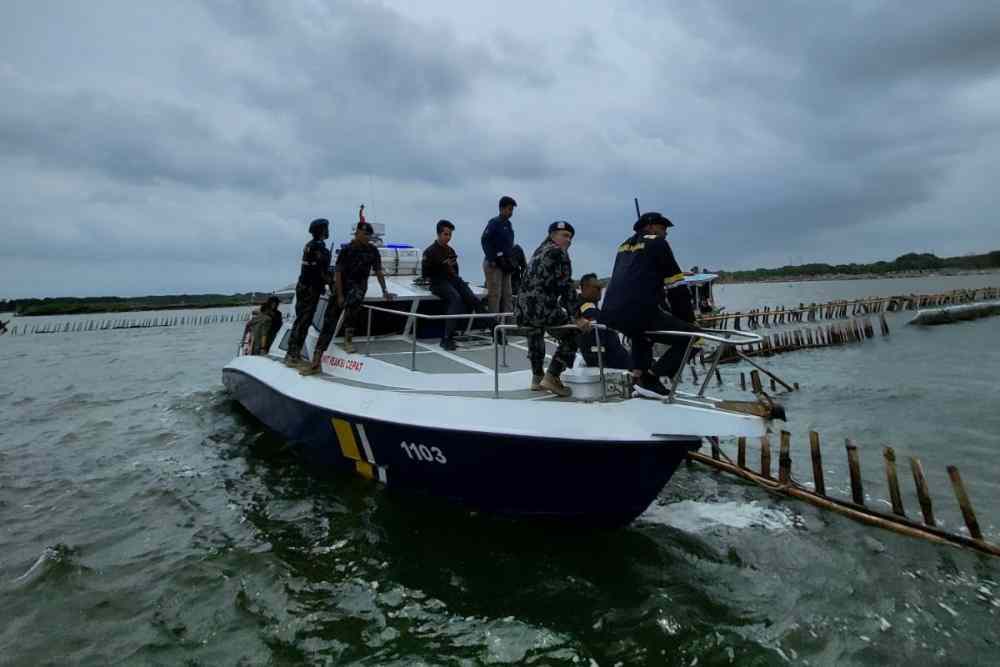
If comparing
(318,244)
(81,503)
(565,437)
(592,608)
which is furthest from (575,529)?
(81,503)

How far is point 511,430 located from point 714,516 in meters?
3.43

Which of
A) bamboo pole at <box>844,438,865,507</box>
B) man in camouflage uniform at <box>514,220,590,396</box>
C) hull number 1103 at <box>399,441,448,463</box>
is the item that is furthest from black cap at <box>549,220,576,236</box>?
bamboo pole at <box>844,438,865,507</box>

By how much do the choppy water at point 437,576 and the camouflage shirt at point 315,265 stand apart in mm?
2846

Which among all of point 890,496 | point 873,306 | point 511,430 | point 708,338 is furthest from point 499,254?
point 873,306

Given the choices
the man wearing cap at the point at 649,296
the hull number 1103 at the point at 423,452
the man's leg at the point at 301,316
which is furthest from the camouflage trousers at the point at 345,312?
the man wearing cap at the point at 649,296

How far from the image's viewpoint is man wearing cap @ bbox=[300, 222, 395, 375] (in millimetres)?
7742

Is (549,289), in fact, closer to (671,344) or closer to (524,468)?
(671,344)

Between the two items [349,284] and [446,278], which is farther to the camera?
[446,278]

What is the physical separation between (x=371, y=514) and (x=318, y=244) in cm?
388

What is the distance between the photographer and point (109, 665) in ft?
14.3

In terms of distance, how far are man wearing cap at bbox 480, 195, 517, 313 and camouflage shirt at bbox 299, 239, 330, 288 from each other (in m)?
2.30

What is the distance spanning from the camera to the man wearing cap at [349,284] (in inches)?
305

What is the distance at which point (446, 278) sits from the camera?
8273 millimetres

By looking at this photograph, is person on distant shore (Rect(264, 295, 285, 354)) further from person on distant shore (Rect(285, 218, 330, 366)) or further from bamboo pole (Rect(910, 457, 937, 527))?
bamboo pole (Rect(910, 457, 937, 527))
